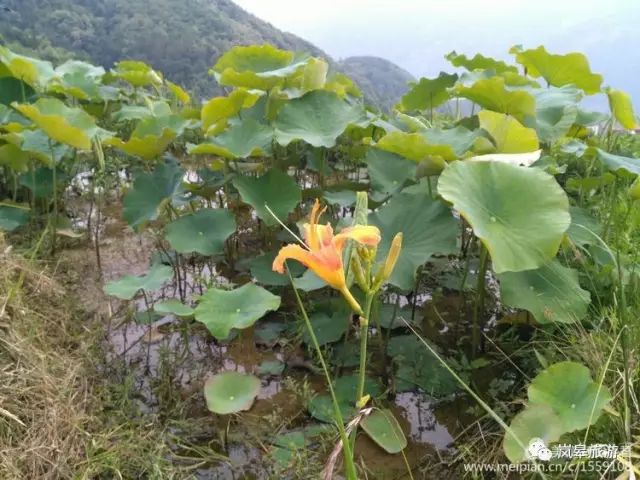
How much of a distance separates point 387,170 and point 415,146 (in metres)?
0.43

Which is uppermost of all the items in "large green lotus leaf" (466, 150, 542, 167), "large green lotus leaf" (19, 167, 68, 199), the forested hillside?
"large green lotus leaf" (466, 150, 542, 167)

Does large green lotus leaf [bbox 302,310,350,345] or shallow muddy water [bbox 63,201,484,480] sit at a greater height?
large green lotus leaf [bbox 302,310,350,345]

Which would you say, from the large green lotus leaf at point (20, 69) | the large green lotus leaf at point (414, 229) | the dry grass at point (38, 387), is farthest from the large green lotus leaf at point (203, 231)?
the large green lotus leaf at point (20, 69)

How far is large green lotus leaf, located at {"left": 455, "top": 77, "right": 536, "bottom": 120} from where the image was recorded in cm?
167

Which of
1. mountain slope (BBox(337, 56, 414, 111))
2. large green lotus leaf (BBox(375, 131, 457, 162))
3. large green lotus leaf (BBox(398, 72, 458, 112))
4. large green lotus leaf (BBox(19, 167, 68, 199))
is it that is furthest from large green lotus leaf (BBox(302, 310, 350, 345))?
mountain slope (BBox(337, 56, 414, 111))

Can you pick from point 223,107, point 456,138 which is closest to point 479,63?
point 456,138

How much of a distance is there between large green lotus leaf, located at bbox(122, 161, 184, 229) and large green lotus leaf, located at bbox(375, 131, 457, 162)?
2.97 ft

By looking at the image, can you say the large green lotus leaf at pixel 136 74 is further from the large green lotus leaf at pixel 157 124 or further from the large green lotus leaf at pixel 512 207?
the large green lotus leaf at pixel 512 207

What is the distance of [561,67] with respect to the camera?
7.48 ft

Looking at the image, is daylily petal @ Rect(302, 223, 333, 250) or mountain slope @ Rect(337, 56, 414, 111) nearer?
Result: daylily petal @ Rect(302, 223, 333, 250)

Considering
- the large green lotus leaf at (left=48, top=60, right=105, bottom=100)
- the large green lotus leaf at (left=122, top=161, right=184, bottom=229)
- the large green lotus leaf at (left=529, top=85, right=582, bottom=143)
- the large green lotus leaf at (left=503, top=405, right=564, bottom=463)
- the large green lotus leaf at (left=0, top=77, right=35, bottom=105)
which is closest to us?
the large green lotus leaf at (left=503, top=405, right=564, bottom=463)

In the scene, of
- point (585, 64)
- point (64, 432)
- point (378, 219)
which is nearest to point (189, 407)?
point (64, 432)

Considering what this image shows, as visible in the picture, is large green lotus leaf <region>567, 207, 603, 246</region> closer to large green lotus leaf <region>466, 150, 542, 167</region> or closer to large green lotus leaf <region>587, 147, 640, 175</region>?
large green lotus leaf <region>587, 147, 640, 175</region>

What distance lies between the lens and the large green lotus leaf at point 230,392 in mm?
1350
